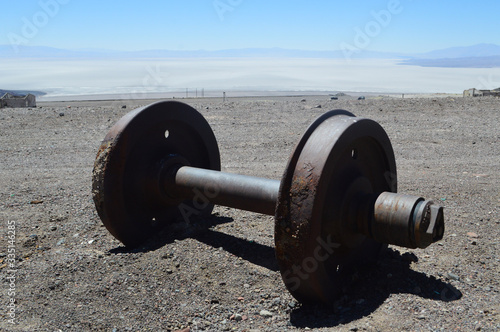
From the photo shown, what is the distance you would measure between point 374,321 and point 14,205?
463 cm

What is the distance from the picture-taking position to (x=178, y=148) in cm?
478

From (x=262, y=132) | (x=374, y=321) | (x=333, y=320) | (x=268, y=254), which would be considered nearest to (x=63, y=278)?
(x=268, y=254)

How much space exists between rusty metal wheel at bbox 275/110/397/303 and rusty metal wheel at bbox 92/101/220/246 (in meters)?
1.68

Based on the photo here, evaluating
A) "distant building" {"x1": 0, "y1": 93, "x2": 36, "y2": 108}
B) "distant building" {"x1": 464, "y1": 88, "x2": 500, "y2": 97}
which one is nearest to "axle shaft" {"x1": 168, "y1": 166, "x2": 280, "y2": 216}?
"distant building" {"x1": 0, "y1": 93, "x2": 36, "y2": 108}

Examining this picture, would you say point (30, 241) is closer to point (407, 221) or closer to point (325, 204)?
point (325, 204)

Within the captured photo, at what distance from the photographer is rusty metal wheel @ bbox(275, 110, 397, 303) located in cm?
302

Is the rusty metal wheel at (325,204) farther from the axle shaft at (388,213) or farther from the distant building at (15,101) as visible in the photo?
the distant building at (15,101)

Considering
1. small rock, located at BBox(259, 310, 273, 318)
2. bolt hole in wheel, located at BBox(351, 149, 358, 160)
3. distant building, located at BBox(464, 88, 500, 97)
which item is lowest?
small rock, located at BBox(259, 310, 273, 318)

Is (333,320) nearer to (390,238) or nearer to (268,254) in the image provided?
(390,238)

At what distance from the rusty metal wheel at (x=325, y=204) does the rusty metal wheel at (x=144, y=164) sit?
1.68 m

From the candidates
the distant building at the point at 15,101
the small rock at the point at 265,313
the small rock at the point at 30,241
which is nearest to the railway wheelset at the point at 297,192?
the small rock at the point at 265,313

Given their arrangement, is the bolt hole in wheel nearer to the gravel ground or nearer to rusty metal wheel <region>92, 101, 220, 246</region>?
the gravel ground

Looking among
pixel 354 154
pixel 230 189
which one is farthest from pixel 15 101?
pixel 354 154

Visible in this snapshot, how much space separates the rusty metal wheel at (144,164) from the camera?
413 cm
